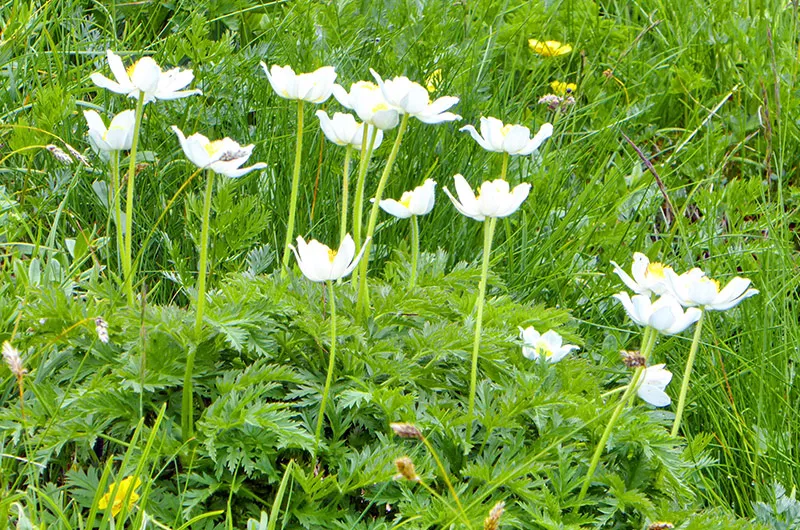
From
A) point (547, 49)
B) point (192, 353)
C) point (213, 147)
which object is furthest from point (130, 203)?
point (547, 49)

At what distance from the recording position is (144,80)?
1.72m

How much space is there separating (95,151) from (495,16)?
1814 mm

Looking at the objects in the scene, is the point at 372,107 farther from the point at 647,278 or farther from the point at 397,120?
the point at 647,278

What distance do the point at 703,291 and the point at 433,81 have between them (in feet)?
5.08

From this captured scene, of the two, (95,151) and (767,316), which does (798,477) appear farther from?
(95,151)

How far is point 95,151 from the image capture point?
2.49 metres

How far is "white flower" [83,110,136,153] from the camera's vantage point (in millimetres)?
1705

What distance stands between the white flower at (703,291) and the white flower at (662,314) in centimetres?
4

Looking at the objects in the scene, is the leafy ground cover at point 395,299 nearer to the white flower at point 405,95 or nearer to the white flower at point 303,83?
the white flower at point 303,83

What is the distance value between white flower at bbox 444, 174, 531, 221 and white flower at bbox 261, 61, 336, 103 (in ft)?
1.16

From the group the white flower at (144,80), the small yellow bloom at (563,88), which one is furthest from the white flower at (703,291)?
the small yellow bloom at (563,88)

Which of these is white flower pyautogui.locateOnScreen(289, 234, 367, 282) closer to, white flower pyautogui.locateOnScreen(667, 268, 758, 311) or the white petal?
the white petal

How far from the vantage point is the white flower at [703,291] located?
1.61 meters

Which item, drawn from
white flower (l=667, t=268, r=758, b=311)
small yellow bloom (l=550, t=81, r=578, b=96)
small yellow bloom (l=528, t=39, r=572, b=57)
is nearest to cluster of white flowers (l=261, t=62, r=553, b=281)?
white flower (l=667, t=268, r=758, b=311)
